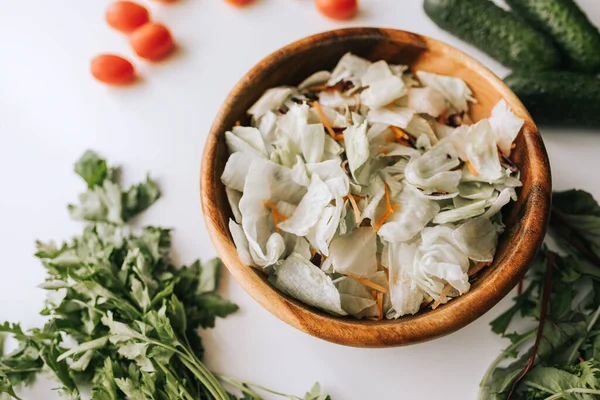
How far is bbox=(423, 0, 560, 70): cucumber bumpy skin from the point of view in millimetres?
1389

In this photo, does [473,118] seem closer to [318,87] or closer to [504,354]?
[318,87]

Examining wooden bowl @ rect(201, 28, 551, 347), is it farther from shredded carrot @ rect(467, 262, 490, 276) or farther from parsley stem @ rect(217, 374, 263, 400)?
parsley stem @ rect(217, 374, 263, 400)

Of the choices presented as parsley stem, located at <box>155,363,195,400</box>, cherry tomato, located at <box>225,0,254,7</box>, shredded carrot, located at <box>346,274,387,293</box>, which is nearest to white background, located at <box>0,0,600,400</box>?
cherry tomato, located at <box>225,0,254,7</box>

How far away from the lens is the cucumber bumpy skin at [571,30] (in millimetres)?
1386

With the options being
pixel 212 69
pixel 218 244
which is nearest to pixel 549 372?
pixel 218 244

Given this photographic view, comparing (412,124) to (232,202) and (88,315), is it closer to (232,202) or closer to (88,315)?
(232,202)

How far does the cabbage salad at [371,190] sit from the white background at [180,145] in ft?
0.76

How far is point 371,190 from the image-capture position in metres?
1.12

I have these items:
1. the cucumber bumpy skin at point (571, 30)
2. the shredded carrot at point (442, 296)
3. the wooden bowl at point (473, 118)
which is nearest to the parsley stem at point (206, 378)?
the wooden bowl at point (473, 118)

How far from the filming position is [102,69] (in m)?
1.44

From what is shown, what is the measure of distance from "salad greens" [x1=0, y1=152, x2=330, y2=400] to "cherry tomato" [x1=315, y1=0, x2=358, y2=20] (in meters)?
0.67

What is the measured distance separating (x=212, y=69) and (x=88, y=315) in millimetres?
670

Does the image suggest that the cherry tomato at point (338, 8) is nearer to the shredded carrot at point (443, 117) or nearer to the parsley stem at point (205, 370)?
the shredded carrot at point (443, 117)

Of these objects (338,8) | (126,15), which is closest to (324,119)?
(338,8)
